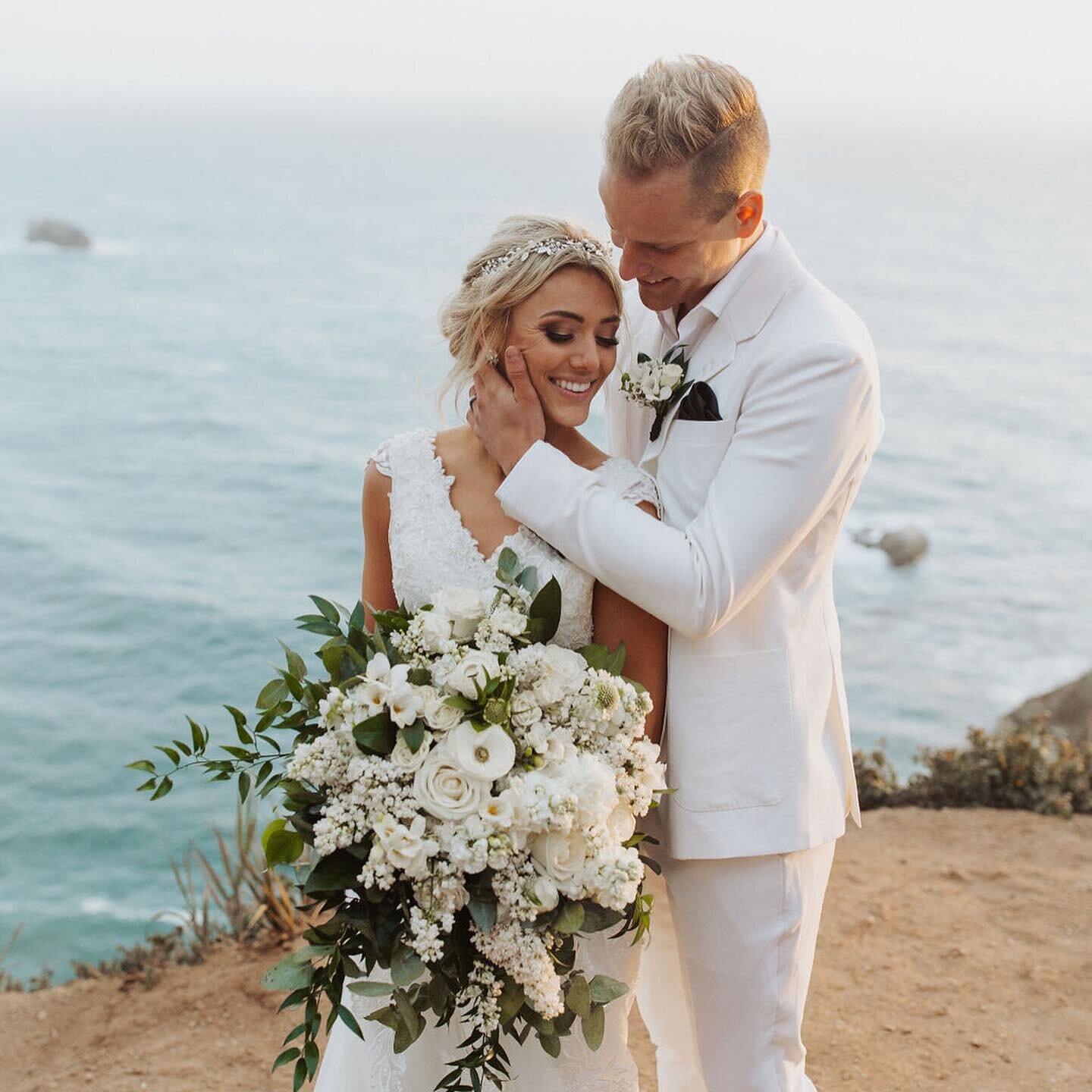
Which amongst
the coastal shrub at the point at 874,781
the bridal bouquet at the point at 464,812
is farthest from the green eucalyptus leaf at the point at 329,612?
the coastal shrub at the point at 874,781

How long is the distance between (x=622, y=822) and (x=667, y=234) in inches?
52.6

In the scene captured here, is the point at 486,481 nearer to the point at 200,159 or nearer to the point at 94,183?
the point at 94,183

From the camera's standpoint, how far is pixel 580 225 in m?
3.04

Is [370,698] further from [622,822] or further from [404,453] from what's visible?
[404,453]

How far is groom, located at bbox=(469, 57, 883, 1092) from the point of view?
2.64m

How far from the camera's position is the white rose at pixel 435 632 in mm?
2527

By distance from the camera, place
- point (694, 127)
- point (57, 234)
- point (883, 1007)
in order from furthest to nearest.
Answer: point (57, 234) → point (883, 1007) → point (694, 127)

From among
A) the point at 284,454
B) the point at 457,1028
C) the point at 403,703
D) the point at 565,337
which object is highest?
the point at 284,454

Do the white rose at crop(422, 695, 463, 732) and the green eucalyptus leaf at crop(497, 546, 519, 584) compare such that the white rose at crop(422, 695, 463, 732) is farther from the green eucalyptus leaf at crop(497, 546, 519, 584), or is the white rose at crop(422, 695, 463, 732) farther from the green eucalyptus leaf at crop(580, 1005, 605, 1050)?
the green eucalyptus leaf at crop(580, 1005, 605, 1050)

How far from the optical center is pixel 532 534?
116 inches

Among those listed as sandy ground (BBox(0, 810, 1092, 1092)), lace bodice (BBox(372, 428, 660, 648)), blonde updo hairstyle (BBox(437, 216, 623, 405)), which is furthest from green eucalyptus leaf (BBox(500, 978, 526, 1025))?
sandy ground (BBox(0, 810, 1092, 1092))

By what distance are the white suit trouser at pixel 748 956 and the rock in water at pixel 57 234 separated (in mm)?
63361

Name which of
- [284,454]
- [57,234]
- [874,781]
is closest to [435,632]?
[874,781]

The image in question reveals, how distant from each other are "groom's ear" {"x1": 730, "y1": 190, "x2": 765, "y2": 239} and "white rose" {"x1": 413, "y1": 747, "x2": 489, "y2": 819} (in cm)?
141
